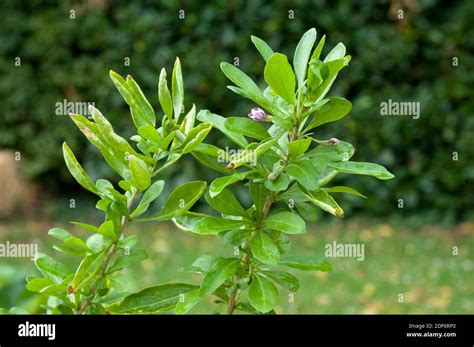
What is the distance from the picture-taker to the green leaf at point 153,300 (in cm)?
134

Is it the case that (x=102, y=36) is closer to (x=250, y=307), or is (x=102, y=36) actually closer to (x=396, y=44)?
(x=396, y=44)

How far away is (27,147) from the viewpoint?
8.22 meters

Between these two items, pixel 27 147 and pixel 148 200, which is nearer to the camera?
pixel 148 200

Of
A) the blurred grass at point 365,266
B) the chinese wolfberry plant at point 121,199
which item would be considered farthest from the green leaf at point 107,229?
the blurred grass at point 365,266

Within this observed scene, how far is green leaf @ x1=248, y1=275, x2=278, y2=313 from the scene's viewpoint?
1276mm

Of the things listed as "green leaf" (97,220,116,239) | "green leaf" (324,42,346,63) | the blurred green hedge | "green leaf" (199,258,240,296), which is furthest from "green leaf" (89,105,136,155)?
the blurred green hedge

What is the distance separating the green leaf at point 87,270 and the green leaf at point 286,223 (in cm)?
27

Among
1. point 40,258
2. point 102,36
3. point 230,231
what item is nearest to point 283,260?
point 230,231

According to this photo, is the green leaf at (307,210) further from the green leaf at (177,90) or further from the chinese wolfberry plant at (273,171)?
the green leaf at (177,90)

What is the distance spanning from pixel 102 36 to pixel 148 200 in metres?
6.80

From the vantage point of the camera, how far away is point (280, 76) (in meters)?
1.23
